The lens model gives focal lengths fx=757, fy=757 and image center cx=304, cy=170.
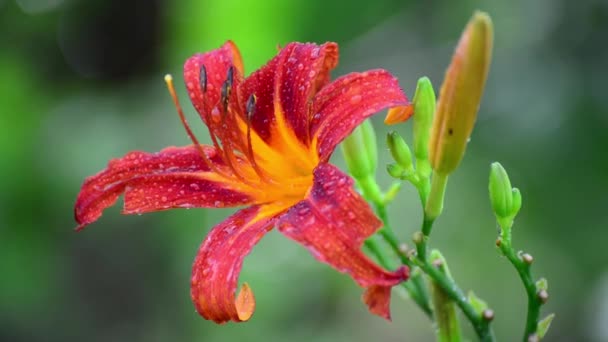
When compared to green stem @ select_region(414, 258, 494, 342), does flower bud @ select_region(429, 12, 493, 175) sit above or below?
above

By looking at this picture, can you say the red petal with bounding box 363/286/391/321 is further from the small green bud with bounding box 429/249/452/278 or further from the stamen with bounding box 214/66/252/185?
the stamen with bounding box 214/66/252/185

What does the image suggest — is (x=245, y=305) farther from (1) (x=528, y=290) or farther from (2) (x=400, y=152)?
(1) (x=528, y=290)

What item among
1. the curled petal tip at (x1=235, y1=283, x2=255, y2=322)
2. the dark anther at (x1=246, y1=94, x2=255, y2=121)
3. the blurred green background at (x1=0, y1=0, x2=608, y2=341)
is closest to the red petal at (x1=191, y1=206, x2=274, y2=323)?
the curled petal tip at (x1=235, y1=283, x2=255, y2=322)

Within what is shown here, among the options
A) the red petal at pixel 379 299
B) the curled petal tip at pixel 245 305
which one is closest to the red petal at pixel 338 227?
the red petal at pixel 379 299

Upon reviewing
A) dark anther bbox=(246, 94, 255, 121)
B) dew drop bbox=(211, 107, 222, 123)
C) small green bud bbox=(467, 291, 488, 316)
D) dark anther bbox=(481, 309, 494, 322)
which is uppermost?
dew drop bbox=(211, 107, 222, 123)

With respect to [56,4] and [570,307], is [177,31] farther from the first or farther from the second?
[570,307]

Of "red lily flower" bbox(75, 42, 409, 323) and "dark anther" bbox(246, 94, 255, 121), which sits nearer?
"red lily flower" bbox(75, 42, 409, 323)

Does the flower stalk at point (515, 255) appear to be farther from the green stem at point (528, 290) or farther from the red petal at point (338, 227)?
the red petal at point (338, 227)

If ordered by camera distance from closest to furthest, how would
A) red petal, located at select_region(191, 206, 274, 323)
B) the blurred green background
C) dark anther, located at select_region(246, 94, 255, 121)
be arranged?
red petal, located at select_region(191, 206, 274, 323) < dark anther, located at select_region(246, 94, 255, 121) < the blurred green background
